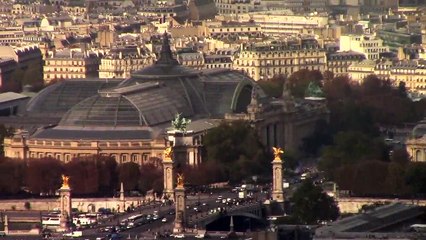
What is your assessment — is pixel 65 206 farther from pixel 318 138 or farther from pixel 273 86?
pixel 273 86

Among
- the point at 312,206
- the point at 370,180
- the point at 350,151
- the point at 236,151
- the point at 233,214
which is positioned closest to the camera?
the point at 312,206

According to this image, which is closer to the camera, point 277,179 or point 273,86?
point 277,179

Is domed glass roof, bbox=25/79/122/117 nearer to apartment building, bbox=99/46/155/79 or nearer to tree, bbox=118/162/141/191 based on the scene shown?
tree, bbox=118/162/141/191

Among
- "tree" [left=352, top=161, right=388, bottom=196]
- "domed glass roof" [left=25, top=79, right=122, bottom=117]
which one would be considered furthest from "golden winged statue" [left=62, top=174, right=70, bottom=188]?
"domed glass roof" [left=25, top=79, right=122, bottom=117]

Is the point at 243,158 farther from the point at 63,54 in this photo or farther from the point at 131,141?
the point at 63,54

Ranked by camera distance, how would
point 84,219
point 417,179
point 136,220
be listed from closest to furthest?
→ point 136,220
point 84,219
point 417,179

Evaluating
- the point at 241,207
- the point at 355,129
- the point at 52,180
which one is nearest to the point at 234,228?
the point at 241,207

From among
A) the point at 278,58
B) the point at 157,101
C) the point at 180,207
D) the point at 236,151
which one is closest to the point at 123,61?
the point at 278,58
